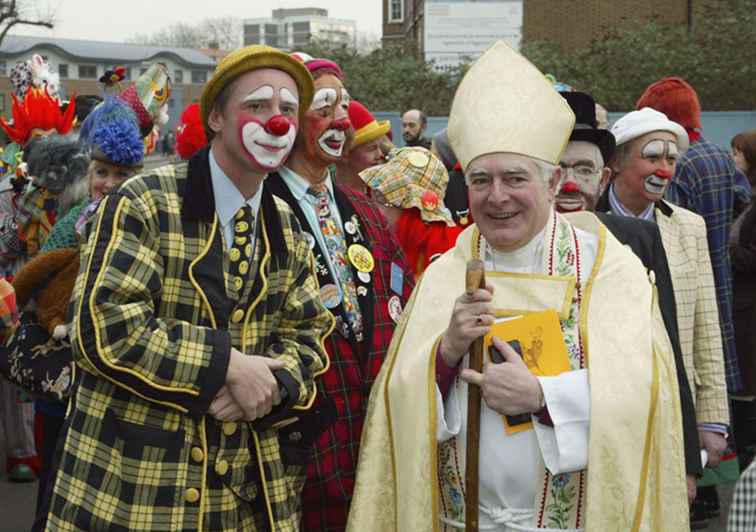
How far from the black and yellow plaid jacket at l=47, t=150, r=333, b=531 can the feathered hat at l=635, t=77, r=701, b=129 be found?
3.33 meters

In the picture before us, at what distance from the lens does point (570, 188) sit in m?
3.62

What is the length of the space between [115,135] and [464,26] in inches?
1390

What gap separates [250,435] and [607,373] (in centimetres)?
98

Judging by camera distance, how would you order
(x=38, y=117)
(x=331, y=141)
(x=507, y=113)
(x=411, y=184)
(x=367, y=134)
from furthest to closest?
1. (x=38, y=117)
2. (x=367, y=134)
3. (x=411, y=184)
4. (x=331, y=141)
5. (x=507, y=113)

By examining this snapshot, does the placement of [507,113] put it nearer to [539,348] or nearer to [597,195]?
[539,348]

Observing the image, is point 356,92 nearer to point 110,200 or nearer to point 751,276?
point 751,276

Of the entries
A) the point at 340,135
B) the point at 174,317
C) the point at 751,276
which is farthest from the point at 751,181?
the point at 174,317

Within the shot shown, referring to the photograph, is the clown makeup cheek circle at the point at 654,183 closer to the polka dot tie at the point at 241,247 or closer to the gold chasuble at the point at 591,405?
the gold chasuble at the point at 591,405

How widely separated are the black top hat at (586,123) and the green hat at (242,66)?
43.4 inches

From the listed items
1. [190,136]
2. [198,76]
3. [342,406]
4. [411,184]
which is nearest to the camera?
[342,406]

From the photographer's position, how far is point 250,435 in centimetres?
286

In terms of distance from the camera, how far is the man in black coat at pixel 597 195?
3465mm


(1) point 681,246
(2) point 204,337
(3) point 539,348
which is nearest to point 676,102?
(1) point 681,246

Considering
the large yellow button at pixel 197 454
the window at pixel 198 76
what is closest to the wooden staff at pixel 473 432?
the large yellow button at pixel 197 454
